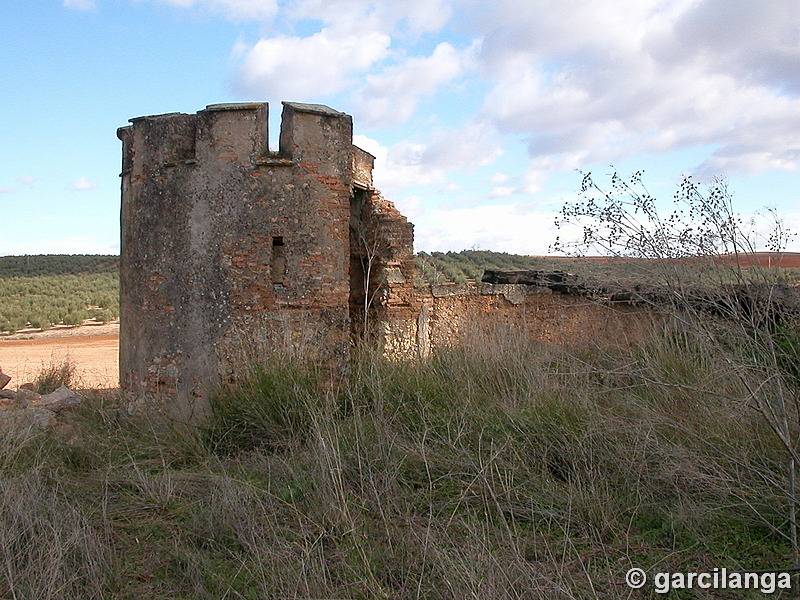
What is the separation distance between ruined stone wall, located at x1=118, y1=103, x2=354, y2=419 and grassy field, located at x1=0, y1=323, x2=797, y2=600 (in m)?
1.25

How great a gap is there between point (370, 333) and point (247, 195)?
6.65 ft

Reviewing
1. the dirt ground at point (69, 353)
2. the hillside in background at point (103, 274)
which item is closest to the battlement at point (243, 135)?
the hillside in background at point (103, 274)

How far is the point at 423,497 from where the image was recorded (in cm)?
408

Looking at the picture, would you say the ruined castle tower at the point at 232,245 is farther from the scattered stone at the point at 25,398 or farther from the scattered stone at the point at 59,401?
the scattered stone at the point at 25,398

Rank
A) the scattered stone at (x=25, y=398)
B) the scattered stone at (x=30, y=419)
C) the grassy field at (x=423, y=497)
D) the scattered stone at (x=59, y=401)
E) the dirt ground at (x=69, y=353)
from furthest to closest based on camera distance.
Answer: the dirt ground at (x=69, y=353), the scattered stone at (x=25, y=398), the scattered stone at (x=59, y=401), the scattered stone at (x=30, y=419), the grassy field at (x=423, y=497)

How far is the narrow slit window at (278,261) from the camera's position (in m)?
6.81

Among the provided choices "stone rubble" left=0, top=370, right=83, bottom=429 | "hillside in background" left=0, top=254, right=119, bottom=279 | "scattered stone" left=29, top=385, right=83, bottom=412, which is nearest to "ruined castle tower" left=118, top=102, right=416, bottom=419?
"stone rubble" left=0, top=370, right=83, bottom=429

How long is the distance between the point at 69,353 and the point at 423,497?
1529cm

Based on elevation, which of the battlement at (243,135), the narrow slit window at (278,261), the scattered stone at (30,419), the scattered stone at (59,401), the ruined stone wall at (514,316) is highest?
the battlement at (243,135)

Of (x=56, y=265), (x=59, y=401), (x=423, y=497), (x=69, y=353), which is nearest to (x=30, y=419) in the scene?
(x=59, y=401)

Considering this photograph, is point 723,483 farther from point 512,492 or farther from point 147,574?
point 147,574

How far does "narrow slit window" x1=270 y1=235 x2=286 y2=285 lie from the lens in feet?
22.3

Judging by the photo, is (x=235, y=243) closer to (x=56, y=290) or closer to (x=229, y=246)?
(x=229, y=246)

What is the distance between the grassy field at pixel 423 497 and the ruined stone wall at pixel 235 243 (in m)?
1.25
